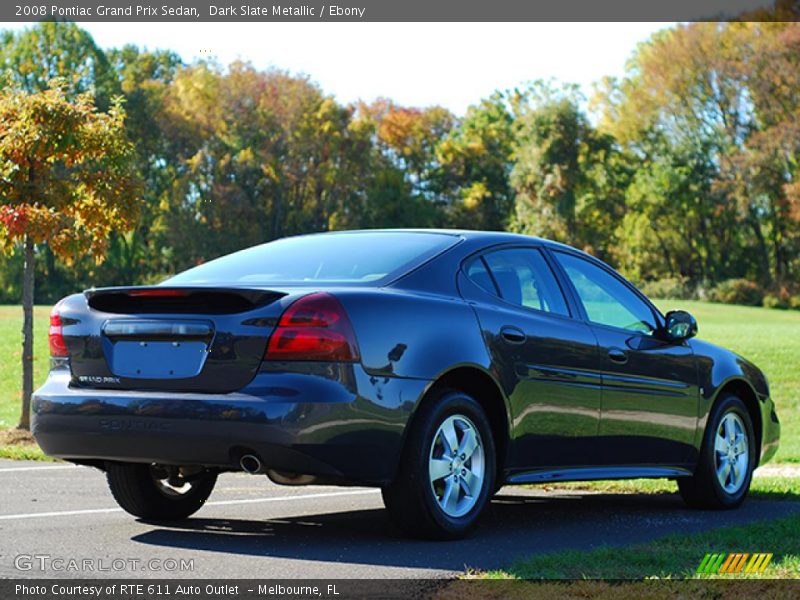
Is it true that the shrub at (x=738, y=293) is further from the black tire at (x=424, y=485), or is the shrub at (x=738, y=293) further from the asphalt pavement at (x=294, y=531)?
the black tire at (x=424, y=485)

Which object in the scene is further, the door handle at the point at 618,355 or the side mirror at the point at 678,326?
the side mirror at the point at 678,326

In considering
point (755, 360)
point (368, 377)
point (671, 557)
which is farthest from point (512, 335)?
point (755, 360)

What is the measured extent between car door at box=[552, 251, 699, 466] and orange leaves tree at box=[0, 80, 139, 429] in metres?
8.51

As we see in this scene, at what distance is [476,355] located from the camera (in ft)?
22.0

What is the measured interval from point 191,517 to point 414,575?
2435 mm

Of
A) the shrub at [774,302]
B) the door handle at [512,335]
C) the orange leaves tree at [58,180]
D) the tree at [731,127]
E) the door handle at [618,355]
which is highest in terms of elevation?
the tree at [731,127]

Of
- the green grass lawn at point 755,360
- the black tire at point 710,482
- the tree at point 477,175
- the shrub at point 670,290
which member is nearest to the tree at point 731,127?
the shrub at point 670,290

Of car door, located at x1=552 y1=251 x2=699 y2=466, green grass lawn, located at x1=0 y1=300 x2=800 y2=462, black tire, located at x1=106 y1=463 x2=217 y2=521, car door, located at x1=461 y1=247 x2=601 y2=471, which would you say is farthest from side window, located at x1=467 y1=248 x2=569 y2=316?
green grass lawn, located at x1=0 y1=300 x2=800 y2=462

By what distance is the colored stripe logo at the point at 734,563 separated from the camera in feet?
18.9

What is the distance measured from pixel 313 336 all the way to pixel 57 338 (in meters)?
1.49

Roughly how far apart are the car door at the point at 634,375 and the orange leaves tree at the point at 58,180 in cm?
851

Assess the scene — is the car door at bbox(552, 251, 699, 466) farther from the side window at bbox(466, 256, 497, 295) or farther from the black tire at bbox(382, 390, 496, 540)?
the black tire at bbox(382, 390, 496, 540)

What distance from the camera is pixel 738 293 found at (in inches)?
2482

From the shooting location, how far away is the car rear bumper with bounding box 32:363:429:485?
19.8 feet
